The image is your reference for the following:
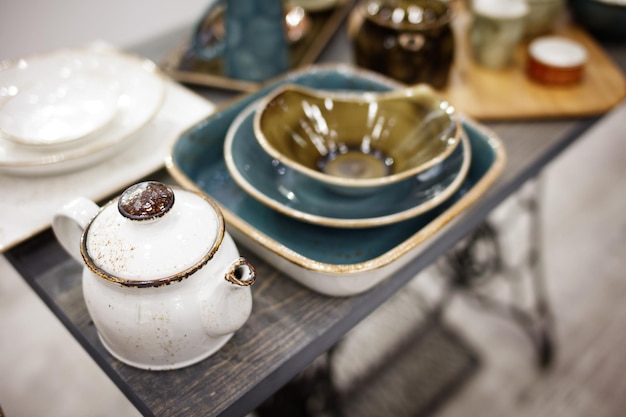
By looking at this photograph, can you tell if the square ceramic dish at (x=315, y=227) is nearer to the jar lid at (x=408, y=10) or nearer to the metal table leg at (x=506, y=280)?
the jar lid at (x=408, y=10)

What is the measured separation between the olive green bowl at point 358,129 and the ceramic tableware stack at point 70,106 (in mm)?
189

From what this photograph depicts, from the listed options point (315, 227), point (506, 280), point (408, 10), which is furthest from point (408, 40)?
point (506, 280)

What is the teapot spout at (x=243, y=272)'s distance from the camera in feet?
1.52

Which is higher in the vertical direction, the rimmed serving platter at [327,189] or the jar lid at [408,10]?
the jar lid at [408,10]

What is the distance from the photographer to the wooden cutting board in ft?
2.88

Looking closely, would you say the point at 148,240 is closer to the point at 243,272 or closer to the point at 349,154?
the point at 243,272

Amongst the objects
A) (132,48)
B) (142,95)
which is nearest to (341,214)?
(142,95)

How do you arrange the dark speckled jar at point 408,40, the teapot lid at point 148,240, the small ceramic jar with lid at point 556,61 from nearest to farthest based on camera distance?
the teapot lid at point 148,240
the dark speckled jar at point 408,40
the small ceramic jar with lid at point 556,61

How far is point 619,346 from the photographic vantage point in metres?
1.30

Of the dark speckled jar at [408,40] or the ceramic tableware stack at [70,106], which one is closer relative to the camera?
the ceramic tableware stack at [70,106]

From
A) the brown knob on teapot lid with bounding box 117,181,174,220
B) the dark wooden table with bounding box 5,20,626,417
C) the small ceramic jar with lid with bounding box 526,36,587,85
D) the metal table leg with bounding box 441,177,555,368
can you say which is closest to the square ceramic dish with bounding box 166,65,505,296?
the dark wooden table with bounding box 5,20,626,417

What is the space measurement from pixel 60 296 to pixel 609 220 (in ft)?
5.19

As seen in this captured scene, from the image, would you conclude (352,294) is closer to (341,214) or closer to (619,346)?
(341,214)

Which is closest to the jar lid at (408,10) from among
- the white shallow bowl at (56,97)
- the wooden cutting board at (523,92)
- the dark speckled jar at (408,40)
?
the dark speckled jar at (408,40)
